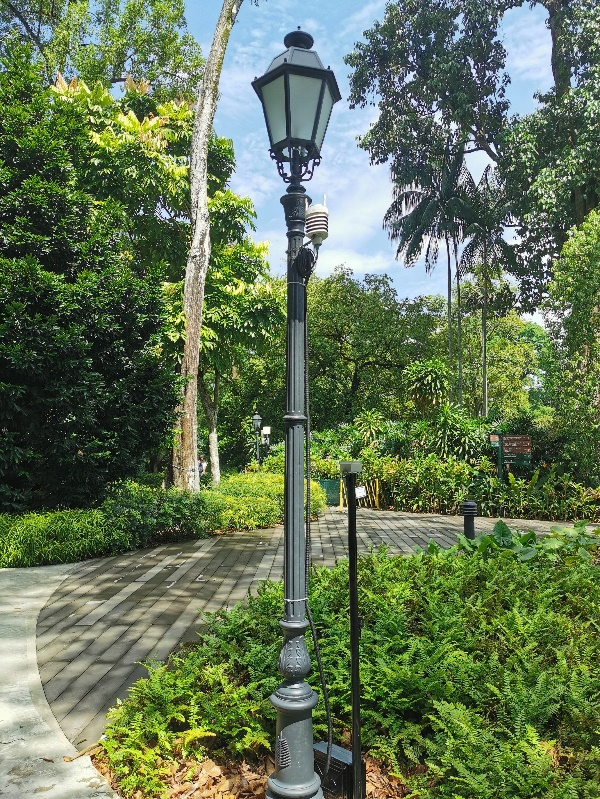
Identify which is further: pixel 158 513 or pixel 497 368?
pixel 497 368

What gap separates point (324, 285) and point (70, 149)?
1884cm

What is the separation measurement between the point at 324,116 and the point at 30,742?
362 cm

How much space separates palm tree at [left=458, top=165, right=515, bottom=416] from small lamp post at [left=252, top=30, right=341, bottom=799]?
2435 centimetres

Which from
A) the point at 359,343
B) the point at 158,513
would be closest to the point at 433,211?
the point at 359,343

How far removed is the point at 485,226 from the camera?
27.5 metres

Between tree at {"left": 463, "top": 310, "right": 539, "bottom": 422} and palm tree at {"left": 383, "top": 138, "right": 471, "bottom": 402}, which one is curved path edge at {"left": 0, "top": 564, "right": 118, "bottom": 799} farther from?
tree at {"left": 463, "top": 310, "right": 539, "bottom": 422}

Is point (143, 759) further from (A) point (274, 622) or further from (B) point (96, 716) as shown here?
(A) point (274, 622)

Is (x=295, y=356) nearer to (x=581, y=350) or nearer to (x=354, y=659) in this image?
(x=354, y=659)

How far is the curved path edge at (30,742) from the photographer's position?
2.91 meters

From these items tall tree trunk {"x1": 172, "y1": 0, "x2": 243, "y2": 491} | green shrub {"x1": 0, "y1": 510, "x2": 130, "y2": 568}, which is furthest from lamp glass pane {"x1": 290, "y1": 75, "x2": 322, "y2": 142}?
tall tree trunk {"x1": 172, "y1": 0, "x2": 243, "y2": 491}

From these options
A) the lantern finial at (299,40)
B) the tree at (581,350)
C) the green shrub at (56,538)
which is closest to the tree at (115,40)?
the tree at (581,350)

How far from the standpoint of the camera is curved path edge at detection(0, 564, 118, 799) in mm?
2910

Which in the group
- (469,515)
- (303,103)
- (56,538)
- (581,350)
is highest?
(581,350)

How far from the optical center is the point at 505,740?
117 inches
